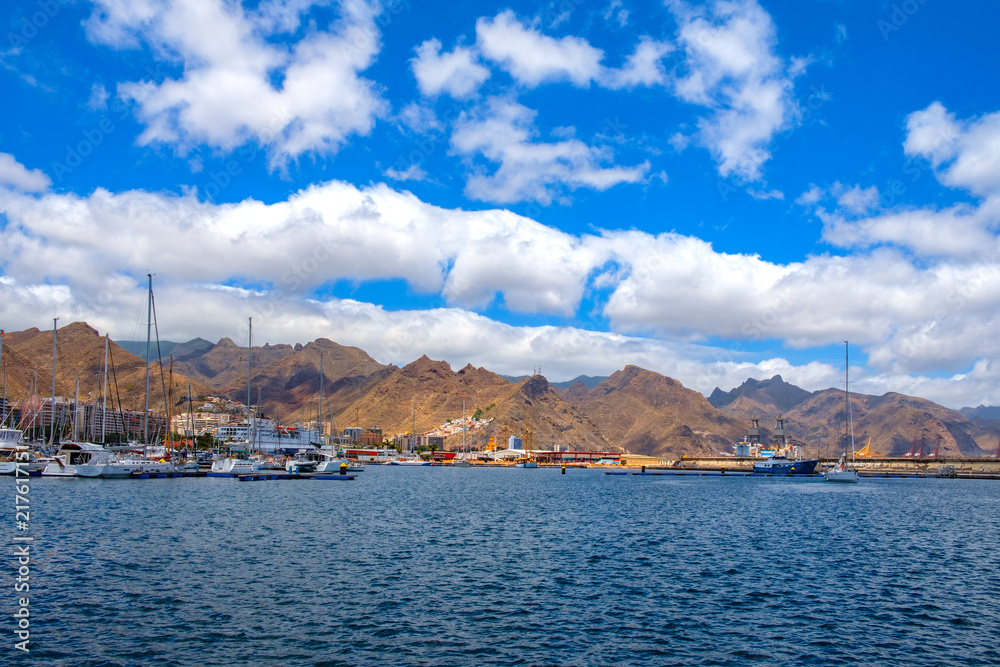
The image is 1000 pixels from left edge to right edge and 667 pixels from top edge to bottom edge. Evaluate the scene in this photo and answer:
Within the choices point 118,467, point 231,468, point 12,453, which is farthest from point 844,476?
point 12,453

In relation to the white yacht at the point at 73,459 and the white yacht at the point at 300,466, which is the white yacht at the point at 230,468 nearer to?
the white yacht at the point at 300,466

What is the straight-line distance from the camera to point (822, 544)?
53.8m

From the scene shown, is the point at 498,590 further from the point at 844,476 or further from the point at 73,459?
the point at 844,476

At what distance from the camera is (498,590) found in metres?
35.5

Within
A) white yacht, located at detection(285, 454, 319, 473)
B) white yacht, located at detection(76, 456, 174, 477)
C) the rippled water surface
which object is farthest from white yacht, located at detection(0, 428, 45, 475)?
the rippled water surface

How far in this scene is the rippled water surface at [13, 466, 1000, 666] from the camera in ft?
84.7

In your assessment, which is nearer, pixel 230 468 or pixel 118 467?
pixel 118 467

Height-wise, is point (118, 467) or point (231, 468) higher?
point (118, 467)

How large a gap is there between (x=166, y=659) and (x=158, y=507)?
52.7 m

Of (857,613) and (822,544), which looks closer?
(857,613)

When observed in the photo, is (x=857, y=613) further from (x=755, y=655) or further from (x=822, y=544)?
(x=822, y=544)

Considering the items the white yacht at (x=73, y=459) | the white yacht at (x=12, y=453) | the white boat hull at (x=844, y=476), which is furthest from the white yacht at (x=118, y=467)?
the white boat hull at (x=844, y=476)

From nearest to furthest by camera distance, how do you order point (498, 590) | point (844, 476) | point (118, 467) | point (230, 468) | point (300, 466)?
point (498, 590) < point (118, 467) < point (230, 468) < point (300, 466) < point (844, 476)

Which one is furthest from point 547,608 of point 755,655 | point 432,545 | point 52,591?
point 52,591
